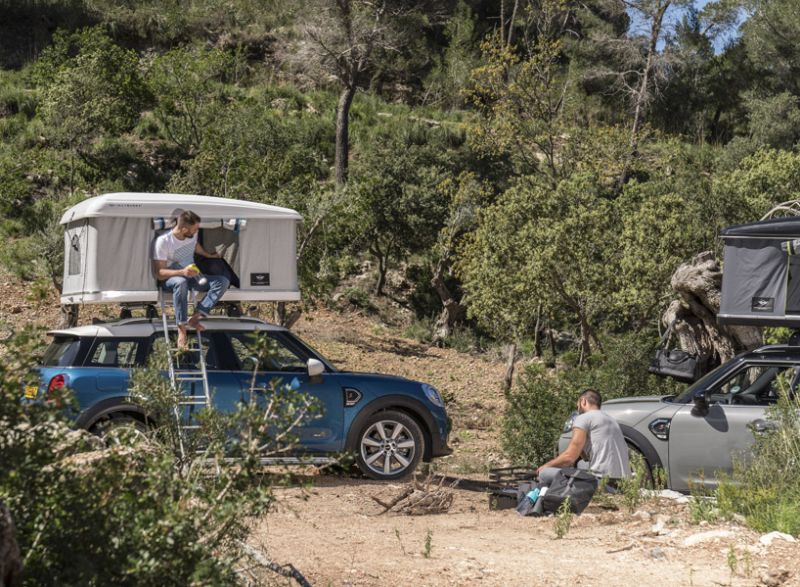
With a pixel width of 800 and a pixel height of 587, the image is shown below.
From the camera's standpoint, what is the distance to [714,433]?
34.2 feet

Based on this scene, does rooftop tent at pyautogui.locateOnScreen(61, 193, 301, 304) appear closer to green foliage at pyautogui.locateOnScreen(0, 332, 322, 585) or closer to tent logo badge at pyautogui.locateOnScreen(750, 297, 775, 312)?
tent logo badge at pyautogui.locateOnScreen(750, 297, 775, 312)

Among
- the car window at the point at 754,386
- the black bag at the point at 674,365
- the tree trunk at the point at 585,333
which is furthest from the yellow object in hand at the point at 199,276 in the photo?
the tree trunk at the point at 585,333

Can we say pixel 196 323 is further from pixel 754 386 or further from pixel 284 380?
pixel 754 386

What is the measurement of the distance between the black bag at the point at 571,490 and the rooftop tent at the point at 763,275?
388cm

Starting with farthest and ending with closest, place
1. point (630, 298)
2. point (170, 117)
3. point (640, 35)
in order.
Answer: point (640, 35) < point (170, 117) < point (630, 298)

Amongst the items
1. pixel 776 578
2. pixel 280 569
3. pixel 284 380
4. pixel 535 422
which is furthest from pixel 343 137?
pixel 280 569

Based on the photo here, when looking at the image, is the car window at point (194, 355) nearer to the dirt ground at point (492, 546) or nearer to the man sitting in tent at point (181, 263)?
the man sitting in tent at point (181, 263)

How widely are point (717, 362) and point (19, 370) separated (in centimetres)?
1265

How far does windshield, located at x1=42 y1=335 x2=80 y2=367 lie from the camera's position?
10.4m

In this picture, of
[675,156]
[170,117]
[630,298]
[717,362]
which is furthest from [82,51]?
Result: [717,362]

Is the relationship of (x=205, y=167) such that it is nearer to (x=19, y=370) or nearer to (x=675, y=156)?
(x=675, y=156)

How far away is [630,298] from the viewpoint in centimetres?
2033

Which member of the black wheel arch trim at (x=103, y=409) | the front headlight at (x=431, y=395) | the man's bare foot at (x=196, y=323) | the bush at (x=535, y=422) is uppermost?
the man's bare foot at (x=196, y=323)

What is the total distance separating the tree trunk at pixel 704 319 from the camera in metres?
15.1
